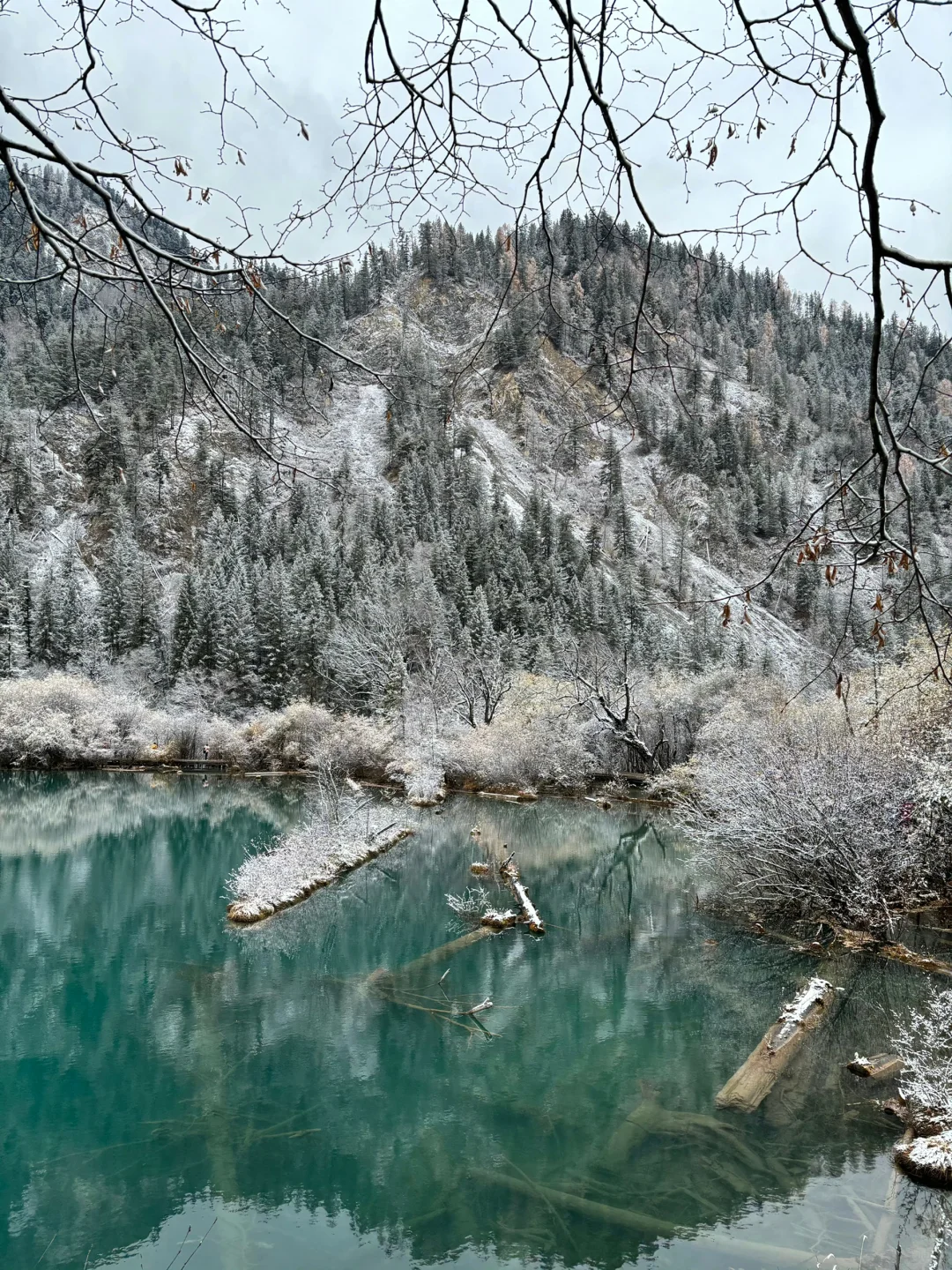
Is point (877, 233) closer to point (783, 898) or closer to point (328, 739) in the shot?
point (783, 898)

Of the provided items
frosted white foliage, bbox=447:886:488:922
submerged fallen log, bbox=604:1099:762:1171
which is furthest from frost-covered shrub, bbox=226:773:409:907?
submerged fallen log, bbox=604:1099:762:1171

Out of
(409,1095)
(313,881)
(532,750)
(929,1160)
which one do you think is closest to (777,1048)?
(929,1160)

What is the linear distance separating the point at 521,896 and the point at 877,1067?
7865 millimetres

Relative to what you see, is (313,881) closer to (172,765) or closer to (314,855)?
(314,855)

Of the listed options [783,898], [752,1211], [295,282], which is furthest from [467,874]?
[295,282]

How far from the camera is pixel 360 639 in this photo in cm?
5156

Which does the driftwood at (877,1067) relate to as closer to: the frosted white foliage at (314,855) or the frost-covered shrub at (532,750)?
the frosted white foliage at (314,855)

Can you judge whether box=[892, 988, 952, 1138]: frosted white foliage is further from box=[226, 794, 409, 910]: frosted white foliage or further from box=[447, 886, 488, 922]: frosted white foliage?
box=[226, 794, 409, 910]: frosted white foliage

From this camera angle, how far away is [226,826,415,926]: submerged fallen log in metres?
16.3

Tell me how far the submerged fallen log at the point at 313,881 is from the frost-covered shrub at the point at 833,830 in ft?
29.1

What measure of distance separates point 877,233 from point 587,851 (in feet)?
69.5

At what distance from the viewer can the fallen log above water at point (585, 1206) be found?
22.6ft

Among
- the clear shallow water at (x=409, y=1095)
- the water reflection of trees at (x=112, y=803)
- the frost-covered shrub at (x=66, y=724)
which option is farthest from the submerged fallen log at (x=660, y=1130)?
the frost-covered shrub at (x=66, y=724)

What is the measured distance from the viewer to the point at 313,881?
18.6m
